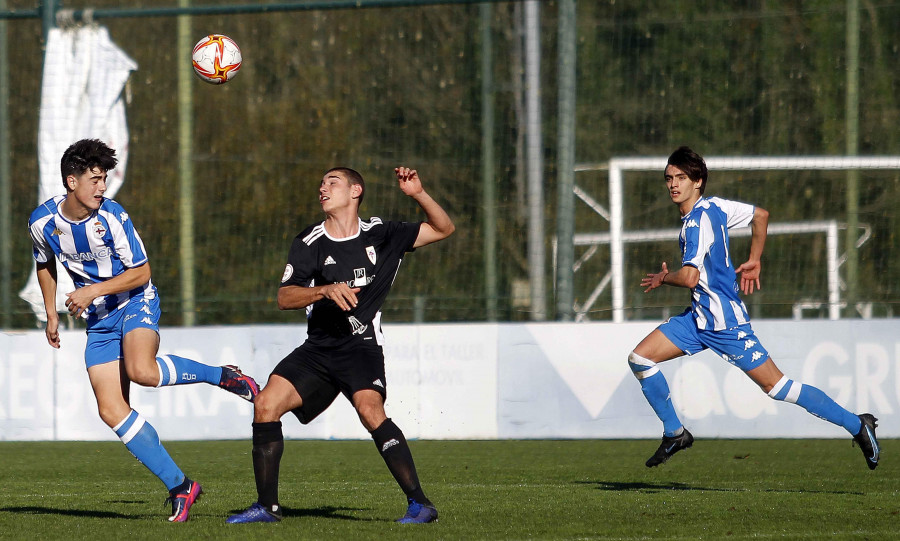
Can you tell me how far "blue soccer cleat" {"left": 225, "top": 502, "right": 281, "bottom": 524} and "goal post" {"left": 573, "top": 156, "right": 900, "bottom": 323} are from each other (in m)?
6.88

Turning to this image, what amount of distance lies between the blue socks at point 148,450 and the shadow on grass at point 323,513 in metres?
0.50

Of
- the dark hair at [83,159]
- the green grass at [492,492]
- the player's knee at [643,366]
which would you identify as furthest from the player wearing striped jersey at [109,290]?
the player's knee at [643,366]

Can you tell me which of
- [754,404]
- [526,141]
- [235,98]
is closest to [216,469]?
[754,404]

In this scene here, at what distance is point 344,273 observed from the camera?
20.5ft

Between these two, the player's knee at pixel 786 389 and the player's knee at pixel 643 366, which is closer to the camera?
the player's knee at pixel 786 389

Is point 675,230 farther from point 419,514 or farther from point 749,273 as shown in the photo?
point 419,514

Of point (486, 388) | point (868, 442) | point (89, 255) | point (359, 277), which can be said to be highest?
point (89, 255)

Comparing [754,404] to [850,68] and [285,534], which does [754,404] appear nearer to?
[850,68]

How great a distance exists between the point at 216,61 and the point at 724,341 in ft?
16.0

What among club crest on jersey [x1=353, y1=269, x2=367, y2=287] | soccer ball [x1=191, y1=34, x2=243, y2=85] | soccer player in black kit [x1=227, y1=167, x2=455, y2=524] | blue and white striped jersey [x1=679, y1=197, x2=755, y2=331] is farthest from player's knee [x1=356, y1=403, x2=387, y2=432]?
soccer ball [x1=191, y1=34, x2=243, y2=85]

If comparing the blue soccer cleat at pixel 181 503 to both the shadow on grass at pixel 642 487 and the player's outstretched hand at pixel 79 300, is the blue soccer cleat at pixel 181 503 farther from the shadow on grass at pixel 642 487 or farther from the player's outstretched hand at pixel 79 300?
the shadow on grass at pixel 642 487

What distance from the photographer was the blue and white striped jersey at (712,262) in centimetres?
755

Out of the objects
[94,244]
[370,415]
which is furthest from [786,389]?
[94,244]

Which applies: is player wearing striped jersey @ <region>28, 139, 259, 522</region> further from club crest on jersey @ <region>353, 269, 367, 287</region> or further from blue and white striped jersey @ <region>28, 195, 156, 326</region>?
club crest on jersey @ <region>353, 269, 367, 287</region>
